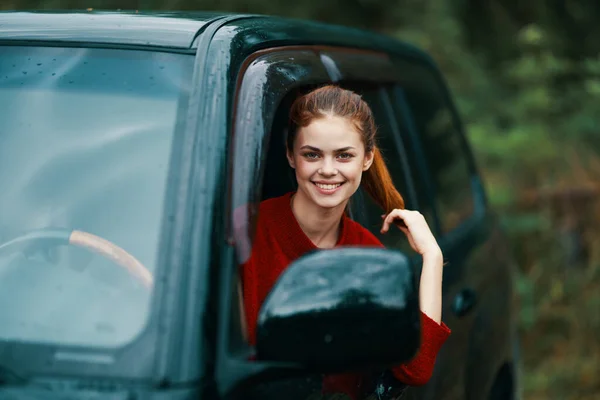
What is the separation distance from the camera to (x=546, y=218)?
7.05 metres

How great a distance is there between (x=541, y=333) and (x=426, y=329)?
451cm

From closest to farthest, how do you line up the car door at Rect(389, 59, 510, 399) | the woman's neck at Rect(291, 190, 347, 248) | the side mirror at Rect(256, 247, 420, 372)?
1. the side mirror at Rect(256, 247, 420, 372)
2. the woman's neck at Rect(291, 190, 347, 248)
3. the car door at Rect(389, 59, 510, 399)

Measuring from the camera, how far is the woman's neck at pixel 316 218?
231 centimetres

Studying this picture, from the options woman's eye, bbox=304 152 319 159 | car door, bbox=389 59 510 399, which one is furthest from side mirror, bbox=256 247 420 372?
car door, bbox=389 59 510 399

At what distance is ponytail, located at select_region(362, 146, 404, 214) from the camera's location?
2.55 metres

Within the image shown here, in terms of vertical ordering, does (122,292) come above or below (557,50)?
below

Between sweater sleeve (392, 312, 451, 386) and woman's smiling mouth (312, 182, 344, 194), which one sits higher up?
woman's smiling mouth (312, 182, 344, 194)

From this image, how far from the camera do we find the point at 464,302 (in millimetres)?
3160

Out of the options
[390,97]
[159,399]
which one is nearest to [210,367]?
[159,399]

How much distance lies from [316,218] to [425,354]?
1.44 ft

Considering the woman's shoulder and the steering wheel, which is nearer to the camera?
the steering wheel

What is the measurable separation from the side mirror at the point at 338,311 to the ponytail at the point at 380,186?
2.47 ft

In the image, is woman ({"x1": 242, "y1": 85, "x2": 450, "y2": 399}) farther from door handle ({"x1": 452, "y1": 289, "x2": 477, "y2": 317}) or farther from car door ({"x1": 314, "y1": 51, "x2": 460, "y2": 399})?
door handle ({"x1": 452, "y1": 289, "x2": 477, "y2": 317})

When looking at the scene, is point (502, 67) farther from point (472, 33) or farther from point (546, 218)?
point (546, 218)
